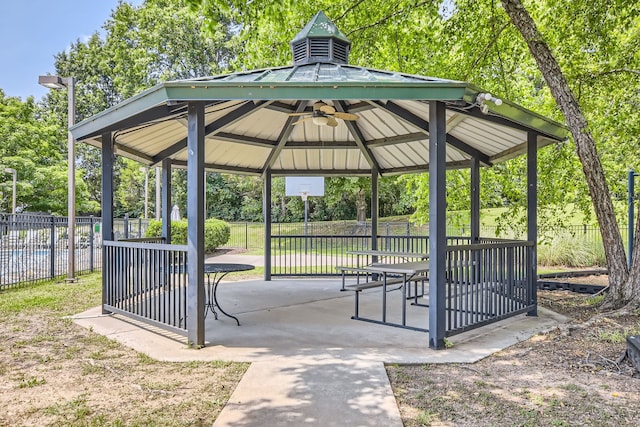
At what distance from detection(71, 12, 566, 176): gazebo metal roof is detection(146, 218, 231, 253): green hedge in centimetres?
630

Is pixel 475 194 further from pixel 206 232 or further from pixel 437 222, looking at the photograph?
pixel 206 232

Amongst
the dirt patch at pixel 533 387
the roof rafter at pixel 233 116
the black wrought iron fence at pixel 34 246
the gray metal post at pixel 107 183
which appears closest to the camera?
the dirt patch at pixel 533 387

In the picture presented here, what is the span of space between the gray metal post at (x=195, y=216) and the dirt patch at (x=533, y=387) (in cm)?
205

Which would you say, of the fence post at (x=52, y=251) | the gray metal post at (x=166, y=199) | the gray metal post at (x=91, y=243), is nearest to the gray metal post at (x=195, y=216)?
the gray metal post at (x=166, y=199)

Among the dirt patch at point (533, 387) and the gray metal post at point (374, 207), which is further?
the gray metal post at point (374, 207)

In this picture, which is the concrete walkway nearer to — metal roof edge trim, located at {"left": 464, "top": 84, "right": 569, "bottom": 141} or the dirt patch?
the dirt patch

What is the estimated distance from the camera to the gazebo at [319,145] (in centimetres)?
457

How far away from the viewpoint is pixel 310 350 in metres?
4.75

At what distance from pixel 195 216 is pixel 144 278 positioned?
1665 mm

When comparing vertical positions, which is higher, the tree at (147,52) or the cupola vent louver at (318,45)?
the tree at (147,52)

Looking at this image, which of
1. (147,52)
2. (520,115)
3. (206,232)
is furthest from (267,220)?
(147,52)

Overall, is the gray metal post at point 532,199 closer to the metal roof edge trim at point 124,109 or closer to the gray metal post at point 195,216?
the gray metal post at point 195,216

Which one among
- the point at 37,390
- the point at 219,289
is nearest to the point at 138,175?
the point at 219,289

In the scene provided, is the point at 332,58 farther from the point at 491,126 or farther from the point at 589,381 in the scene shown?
the point at 589,381
